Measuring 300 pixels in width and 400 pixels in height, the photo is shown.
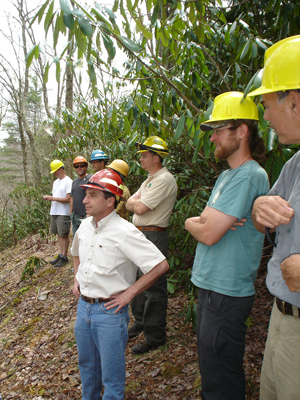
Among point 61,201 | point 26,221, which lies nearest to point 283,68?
point 61,201

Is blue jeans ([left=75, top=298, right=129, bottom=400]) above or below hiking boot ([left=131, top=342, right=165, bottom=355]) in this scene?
above

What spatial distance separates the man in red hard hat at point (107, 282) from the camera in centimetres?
206

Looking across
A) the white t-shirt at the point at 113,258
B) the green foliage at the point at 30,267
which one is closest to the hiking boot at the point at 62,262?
the green foliage at the point at 30,267

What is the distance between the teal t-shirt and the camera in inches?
69.0

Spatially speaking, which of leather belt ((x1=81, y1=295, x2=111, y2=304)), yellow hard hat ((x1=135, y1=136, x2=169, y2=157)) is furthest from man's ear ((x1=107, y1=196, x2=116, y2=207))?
yellow hard hat ((x1=135, y1=136, x2=169, y2=157))

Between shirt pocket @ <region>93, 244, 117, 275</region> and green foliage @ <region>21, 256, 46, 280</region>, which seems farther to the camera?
green foliage @ <region>21, 256, 46, 280</region>

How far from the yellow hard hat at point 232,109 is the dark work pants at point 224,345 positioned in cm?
110

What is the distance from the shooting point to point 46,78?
1.86 metres

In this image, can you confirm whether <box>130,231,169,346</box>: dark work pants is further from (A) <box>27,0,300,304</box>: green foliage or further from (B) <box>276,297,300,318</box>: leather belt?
(B) <box>276,297,300,318</box>: leather belt

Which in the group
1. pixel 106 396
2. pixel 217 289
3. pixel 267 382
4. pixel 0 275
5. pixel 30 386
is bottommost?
pixel 0 275

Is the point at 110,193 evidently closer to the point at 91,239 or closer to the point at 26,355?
the point at 91,239

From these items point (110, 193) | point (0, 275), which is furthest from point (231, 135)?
point (0, 275)

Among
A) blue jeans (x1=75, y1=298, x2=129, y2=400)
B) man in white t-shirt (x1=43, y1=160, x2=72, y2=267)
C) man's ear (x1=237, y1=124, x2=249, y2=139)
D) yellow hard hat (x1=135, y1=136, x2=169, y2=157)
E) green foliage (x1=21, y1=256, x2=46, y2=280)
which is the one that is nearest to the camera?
man's ear (x1=237, y1=124, x2=249, y2=139)

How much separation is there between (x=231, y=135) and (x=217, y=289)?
98 centimetres
